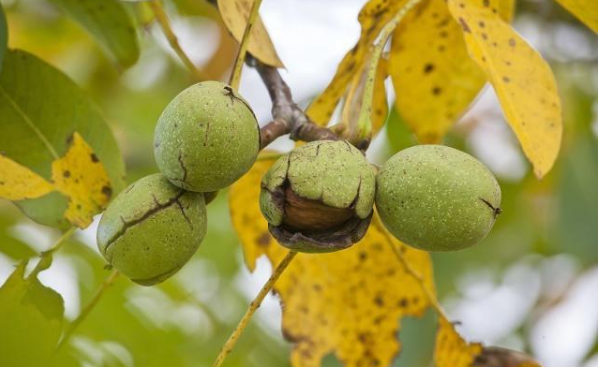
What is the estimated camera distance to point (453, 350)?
6.32ft

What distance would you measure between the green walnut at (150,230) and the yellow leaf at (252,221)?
497 mm

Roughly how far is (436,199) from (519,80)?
40 cm

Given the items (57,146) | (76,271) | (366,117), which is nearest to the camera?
(366,117)

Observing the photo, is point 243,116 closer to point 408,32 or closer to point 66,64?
point 408,32

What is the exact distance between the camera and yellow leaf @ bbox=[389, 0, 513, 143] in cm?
216

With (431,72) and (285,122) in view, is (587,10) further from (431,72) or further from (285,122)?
(285,122)

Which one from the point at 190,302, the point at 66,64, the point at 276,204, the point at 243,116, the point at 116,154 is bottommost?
the point at 190,302

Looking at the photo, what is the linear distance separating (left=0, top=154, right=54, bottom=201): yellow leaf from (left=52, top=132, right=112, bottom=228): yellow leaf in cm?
3

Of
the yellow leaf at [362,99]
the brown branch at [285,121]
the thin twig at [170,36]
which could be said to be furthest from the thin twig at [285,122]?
the thin twig at [170,36]

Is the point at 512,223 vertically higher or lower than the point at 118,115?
lower

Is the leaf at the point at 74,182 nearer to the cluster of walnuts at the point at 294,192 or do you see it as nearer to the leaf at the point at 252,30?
the cluster of walnuts at the point at 294,192

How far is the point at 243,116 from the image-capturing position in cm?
150

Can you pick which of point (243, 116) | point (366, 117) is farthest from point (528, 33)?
point (243, 116)

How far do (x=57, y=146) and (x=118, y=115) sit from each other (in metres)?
1.65
